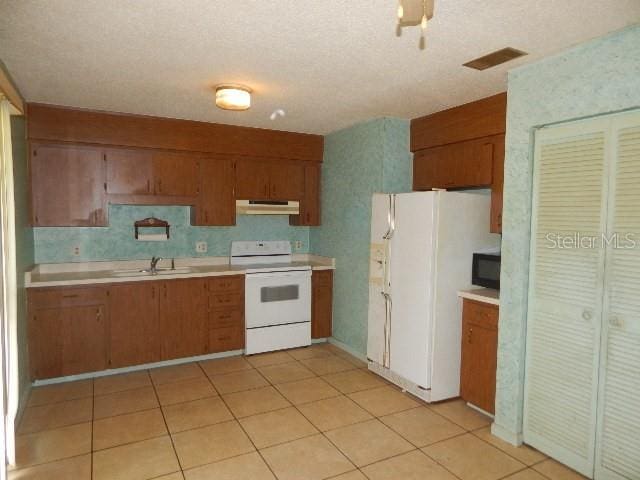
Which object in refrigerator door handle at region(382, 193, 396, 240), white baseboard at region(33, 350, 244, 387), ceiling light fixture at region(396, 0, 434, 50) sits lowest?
white baseboard at region(33, 350, 244, 387)

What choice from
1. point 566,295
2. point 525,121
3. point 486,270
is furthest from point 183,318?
point 525,121

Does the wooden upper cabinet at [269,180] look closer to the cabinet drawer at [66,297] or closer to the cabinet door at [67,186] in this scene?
the cabinet door at [67,186]

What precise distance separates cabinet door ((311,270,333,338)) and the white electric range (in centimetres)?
11

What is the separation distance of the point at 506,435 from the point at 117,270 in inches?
155

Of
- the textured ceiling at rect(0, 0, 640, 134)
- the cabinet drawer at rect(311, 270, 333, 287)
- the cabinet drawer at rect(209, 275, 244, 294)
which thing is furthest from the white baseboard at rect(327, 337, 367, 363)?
the textured ceiling at rect(0, 0, 640, 134)

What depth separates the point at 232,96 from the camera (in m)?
3.11

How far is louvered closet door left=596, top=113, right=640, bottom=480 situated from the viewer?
2172 millimetres

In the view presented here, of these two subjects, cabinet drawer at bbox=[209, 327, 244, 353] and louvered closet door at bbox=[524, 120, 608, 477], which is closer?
louvered closet door at bbox=[524, 120, 608, 477]

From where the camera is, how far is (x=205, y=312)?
4.31 meters

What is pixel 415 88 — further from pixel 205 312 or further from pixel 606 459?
pixel 205 312

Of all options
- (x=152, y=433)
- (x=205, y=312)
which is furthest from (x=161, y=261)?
(x=152, y=433)

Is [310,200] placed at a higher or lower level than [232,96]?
lower

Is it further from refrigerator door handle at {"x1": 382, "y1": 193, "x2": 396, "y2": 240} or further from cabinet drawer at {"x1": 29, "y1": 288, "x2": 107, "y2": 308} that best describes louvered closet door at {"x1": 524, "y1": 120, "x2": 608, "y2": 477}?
cabinet drawer at {"x1": 29, "y1": 288, "x2": 107, "y2": 308}

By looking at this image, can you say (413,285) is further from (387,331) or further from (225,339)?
(225,339)
